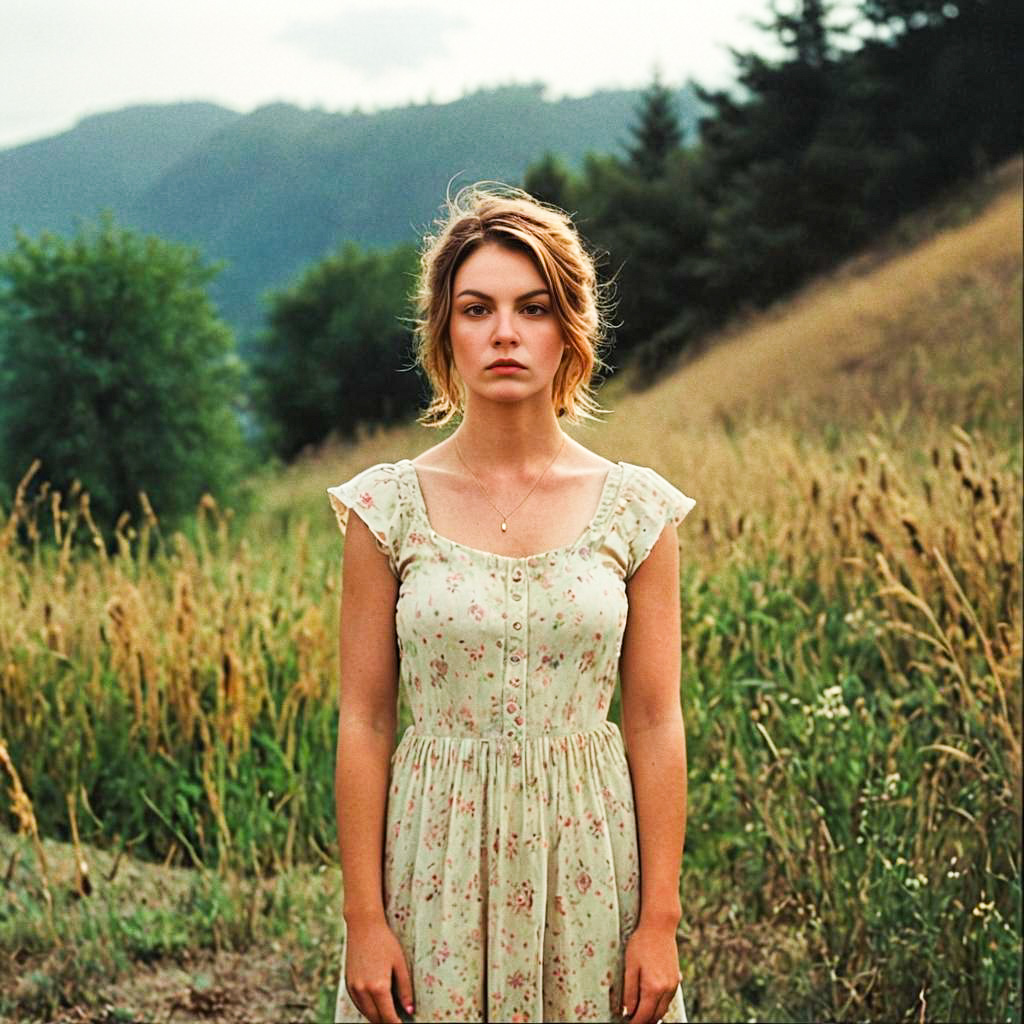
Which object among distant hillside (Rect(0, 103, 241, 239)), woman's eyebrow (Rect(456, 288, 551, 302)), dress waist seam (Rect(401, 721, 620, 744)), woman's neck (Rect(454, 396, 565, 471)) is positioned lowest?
dress waist seam (Rect(401, 721, 620, 744))

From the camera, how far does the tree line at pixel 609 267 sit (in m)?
10.1

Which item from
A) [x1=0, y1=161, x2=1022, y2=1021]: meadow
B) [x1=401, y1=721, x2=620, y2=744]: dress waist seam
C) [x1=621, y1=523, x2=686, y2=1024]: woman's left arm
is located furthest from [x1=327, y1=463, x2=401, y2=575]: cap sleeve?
[x1=0, y1=161, x2=1022, y2=1021]: meadow

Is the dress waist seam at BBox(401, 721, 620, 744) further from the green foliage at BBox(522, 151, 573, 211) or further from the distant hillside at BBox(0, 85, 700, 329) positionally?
the green foliage at BBox(522, 151, 573, 211)

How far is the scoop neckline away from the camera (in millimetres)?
1683

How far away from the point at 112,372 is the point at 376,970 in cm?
903

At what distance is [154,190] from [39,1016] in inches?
332

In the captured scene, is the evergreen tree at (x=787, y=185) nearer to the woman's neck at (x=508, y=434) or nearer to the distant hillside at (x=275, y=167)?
the distant hillside at (x=275, y=167)

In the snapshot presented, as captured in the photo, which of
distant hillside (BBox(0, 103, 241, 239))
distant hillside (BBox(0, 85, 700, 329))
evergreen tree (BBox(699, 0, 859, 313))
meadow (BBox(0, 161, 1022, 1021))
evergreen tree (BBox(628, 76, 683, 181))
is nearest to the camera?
meadow (BBox(0, 161, 1022, 1021))

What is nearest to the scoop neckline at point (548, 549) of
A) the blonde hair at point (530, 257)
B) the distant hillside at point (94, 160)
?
the blonde hair at point (530, 257)

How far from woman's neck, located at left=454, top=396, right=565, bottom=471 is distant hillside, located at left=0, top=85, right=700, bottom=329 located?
367 millimetres

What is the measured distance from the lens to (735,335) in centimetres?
2141

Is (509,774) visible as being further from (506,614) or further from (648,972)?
(648,972)

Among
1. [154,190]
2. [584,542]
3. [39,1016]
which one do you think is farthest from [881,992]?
[154,190]

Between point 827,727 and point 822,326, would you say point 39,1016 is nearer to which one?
point 827,727
